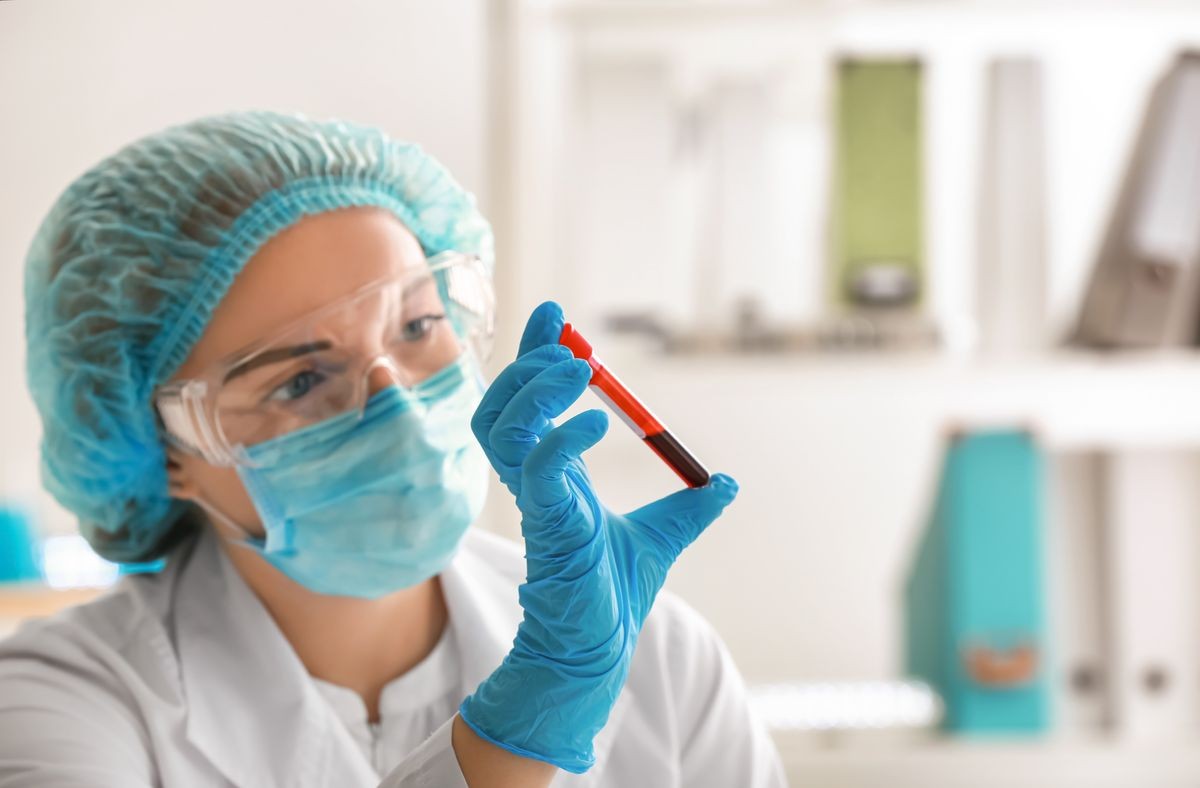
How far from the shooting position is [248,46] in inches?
59.8

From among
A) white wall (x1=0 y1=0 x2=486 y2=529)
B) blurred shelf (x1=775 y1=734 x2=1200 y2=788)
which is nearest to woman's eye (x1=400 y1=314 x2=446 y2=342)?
white wall (x1=0 y1=0 x2=486 y2=529)

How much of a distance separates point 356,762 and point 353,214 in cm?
44

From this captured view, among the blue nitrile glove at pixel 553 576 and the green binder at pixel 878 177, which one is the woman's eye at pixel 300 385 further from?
the green binder at pixel 878 177

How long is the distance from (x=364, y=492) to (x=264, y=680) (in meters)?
0.19

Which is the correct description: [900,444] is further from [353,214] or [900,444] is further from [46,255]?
[46,255]

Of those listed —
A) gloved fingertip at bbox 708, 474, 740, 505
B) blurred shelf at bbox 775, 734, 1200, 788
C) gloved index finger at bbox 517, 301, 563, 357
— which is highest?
gloved index finger at bbox 517, 301, 563, 357

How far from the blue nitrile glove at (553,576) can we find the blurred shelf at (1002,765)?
100 cm

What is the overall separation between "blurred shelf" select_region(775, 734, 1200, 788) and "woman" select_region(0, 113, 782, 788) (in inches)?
27.1

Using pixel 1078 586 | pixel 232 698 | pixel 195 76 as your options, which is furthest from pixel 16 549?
pixel 1078 586

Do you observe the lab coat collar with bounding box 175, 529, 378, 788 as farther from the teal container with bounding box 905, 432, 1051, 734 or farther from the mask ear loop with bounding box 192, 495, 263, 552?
the teal container with bounding box 905, 432, 1051, 734

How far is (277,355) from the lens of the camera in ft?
2.97

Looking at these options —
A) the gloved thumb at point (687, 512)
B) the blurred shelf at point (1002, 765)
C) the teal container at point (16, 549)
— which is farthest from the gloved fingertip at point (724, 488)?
the teal container at point (16, 549)

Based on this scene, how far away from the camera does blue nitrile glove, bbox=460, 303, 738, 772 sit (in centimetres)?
69

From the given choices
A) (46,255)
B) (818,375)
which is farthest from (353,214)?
(818,375)
